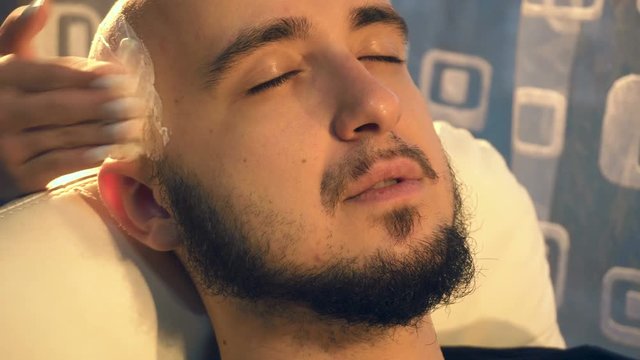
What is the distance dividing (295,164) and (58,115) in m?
0.29

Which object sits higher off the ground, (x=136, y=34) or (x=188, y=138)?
(x=136, y=34)

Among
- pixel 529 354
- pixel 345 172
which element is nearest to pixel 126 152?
pixel 345 172

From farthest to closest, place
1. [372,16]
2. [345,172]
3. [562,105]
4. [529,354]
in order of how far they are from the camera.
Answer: [562,105] < [529,354] < [372,16] < [345,172]

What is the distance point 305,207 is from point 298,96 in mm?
135

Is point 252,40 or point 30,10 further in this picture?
point 30,10

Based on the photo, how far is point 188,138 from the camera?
3.08 feet

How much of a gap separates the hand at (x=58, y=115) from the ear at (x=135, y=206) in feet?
0.11

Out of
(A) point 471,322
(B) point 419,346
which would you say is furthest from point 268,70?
(A) point 471,322

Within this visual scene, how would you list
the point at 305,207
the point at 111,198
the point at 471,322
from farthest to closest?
the point at 471,322, the point at 111,198, the point at 305,207

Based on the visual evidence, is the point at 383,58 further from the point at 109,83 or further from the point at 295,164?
the point at 109,83

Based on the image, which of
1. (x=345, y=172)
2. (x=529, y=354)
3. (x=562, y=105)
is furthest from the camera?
(x=562, y=105)

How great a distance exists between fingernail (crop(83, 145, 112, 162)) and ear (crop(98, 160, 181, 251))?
21 millimetres

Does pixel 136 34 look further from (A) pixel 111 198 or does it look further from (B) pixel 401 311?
(B) pixel 401 311

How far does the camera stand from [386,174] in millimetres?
887
